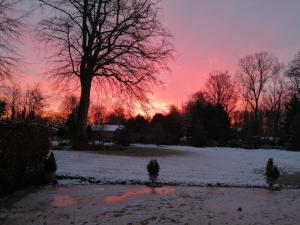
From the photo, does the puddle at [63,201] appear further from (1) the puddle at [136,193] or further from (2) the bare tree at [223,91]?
(2) the bare tree at [223,91]

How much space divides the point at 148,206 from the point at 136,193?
92.7 inches

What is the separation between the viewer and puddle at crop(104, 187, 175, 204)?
1147 cm

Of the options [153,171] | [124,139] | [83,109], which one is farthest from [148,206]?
[124,139]

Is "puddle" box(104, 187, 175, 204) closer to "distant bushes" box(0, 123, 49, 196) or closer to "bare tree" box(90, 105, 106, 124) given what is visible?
"distant bushes" box(0, 123, 49, 196)

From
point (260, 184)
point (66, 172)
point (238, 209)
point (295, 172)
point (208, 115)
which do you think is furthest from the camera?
point (208, 115)

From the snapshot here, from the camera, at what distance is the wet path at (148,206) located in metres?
9.11

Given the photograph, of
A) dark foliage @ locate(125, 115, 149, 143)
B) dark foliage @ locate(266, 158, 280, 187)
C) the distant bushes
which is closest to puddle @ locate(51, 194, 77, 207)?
the distant bushes

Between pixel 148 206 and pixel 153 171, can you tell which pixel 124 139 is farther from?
pixel 148 206

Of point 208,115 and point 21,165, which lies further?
point 208,115

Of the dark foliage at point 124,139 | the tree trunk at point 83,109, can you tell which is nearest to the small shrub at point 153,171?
the tree trunk at point 83,109

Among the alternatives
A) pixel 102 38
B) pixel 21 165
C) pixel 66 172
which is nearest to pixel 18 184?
pixel 21 165

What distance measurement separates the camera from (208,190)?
547 inches

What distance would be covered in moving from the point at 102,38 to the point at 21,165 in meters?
18.9

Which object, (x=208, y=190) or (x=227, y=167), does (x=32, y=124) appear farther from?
(x=227, y=167)
